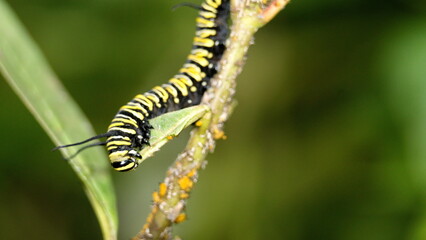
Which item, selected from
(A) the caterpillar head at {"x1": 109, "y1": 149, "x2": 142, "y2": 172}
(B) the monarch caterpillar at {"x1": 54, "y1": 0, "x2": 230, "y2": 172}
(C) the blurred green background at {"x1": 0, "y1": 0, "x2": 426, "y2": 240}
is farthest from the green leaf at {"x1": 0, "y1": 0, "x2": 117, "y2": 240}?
(C) the blurred green background at {"x1": 0, "y1": 0, "x2": 426, "y2": 240}

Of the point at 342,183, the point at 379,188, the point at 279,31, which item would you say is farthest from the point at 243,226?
the point at 279,31

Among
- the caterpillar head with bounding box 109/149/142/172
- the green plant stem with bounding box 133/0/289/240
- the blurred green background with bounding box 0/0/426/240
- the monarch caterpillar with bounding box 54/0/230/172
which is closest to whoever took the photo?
the green plant stem with bounding box 133/0/289/240

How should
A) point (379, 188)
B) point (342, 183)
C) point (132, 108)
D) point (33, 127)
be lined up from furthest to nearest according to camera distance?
point (33, 127) → point (342, 183) → point (379, 188) → point (132, 108)

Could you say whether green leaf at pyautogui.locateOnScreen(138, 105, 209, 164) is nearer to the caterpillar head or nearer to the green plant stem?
the green plant stem

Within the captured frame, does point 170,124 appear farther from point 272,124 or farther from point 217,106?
point 272,124

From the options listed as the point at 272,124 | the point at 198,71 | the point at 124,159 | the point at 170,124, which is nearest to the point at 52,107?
the point at 124,159

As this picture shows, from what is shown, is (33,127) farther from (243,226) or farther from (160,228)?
(160,228)

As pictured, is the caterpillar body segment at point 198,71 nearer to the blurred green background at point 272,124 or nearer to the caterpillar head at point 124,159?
the caterpillar head at point 124,159

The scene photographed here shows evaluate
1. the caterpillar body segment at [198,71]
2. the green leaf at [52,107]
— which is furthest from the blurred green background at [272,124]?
the green leaf at [52,107]
